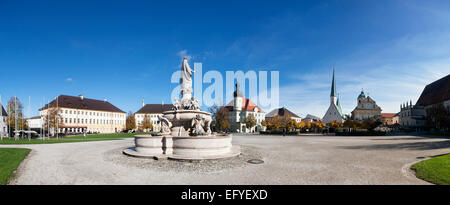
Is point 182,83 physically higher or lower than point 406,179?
higher

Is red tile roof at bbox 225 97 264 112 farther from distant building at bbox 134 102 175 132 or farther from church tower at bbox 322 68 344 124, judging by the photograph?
church tower at bbox 322 68 344 124

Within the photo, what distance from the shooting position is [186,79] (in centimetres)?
1595

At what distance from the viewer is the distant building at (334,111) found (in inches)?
3443

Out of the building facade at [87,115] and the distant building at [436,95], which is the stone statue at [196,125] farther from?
the distant building at [436,95]

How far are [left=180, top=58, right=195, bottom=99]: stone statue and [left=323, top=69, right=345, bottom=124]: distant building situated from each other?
3315 inches

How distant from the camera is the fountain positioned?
10.3 metres

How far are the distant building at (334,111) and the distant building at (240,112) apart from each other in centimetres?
3031

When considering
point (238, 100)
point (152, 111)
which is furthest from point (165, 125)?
point (152, 111)

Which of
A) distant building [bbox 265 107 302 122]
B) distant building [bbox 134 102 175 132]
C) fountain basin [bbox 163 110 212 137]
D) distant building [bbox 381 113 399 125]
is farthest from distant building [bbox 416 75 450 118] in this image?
distant building [bbox 134 102 175 132]

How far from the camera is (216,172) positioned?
7.55 m
